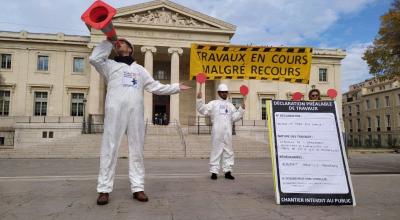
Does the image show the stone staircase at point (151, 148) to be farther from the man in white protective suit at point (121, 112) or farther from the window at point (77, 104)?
the man in white protective suit at point (121, 112)

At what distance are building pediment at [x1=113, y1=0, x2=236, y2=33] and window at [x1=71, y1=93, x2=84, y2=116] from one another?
10240mm

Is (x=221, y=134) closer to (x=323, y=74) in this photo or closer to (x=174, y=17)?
(x=174, y=17)

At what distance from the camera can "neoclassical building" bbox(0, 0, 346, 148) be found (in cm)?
3662

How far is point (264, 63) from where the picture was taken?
9375 mm

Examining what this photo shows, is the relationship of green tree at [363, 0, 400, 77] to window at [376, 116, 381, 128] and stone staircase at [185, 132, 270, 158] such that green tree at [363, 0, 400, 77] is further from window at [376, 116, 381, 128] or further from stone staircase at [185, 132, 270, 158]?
window at [376, 116, 381, 128]

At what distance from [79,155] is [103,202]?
18.5 metres

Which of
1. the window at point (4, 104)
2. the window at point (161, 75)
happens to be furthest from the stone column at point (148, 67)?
the window at point (4, 104)

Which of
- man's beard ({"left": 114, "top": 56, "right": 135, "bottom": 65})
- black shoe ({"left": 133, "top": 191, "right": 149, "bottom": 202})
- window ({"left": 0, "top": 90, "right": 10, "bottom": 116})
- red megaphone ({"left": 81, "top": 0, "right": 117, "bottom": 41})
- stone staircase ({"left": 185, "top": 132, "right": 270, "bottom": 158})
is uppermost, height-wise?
window ({"left": 0, "top": 90, "right": 10, "bottom": 116})

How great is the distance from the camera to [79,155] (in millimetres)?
22016

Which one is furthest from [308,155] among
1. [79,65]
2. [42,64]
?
[42,64]

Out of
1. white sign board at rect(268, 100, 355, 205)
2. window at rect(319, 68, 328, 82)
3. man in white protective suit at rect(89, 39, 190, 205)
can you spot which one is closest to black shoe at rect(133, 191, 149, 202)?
man in white protective suit at rect(89, 39, 190, 205)

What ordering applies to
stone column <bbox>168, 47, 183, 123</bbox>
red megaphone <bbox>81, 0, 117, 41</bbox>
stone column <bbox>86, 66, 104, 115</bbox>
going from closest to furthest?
red megaphone <bbox>81, 0, 117, 41</bbox> → stone column <bbox>168, 47, 183, 123</bbox> → stone column <bbox>86, 66, 104, 115</bbox>

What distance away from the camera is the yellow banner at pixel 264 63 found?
9211mm

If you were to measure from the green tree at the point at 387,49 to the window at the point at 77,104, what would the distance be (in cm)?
3076
